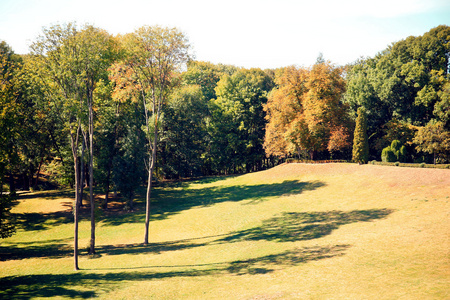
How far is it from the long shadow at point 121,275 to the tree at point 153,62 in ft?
27.6

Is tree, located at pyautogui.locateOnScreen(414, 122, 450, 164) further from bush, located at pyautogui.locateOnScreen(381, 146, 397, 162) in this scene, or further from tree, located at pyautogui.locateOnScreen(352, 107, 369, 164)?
tree, located at pyautogui.locateOnScreen(352, 107, 369, 164)

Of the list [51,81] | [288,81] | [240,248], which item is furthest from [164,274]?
[288,81]

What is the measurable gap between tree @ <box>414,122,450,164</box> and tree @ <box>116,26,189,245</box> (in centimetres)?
3765

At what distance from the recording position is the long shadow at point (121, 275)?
19.3 metres

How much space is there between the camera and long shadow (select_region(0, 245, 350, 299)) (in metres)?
19.3

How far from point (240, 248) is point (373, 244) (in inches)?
413

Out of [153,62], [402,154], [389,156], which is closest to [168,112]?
[153,62]

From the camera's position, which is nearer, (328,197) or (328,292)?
(328,292)

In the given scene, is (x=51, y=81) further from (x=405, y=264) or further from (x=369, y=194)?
(x=369, y=194)

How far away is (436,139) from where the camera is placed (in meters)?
43.9

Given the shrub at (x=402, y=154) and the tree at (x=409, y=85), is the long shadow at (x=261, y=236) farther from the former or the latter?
the tree at (x=409, y=85)

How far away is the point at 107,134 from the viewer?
43281mm

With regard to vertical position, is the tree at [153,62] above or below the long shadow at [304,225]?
above

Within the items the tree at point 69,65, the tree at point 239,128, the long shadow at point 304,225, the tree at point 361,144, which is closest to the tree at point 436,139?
the tree at point 361,144
